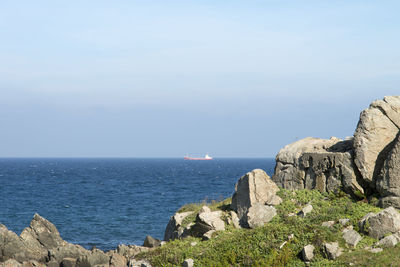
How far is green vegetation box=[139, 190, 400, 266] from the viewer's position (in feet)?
59.0

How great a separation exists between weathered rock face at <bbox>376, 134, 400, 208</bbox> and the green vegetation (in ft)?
2.67

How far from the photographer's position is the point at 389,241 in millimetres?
18031

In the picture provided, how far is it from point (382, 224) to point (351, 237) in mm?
1325

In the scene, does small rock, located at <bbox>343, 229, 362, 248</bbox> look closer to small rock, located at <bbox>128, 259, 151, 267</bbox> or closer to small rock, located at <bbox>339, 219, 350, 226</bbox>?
small rock, located at <bbox>339, 219, 350, 226</bbox>

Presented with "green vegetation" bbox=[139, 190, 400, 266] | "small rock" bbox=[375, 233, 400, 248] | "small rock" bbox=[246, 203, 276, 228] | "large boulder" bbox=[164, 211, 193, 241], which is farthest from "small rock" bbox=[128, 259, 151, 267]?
"small rock" bbox=[375, 233, 400, 248]

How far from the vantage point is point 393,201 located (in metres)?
21.4

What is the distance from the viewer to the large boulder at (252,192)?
24.2 meters

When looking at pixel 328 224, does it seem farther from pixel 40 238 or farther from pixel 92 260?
pixel 40 238

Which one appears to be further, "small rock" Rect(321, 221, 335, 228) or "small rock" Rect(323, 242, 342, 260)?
"small rock" Rect(321, 221, 335, 228)

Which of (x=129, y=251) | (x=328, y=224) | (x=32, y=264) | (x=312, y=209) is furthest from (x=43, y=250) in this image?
(x=328, y=224)

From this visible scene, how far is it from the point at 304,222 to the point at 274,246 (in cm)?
221

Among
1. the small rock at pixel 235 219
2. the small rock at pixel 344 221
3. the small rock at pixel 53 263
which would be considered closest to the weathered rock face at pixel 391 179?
the small rock at pixel 344 221

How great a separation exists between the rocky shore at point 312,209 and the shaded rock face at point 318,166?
0.05 m

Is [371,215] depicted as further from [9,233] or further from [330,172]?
[9,233]
